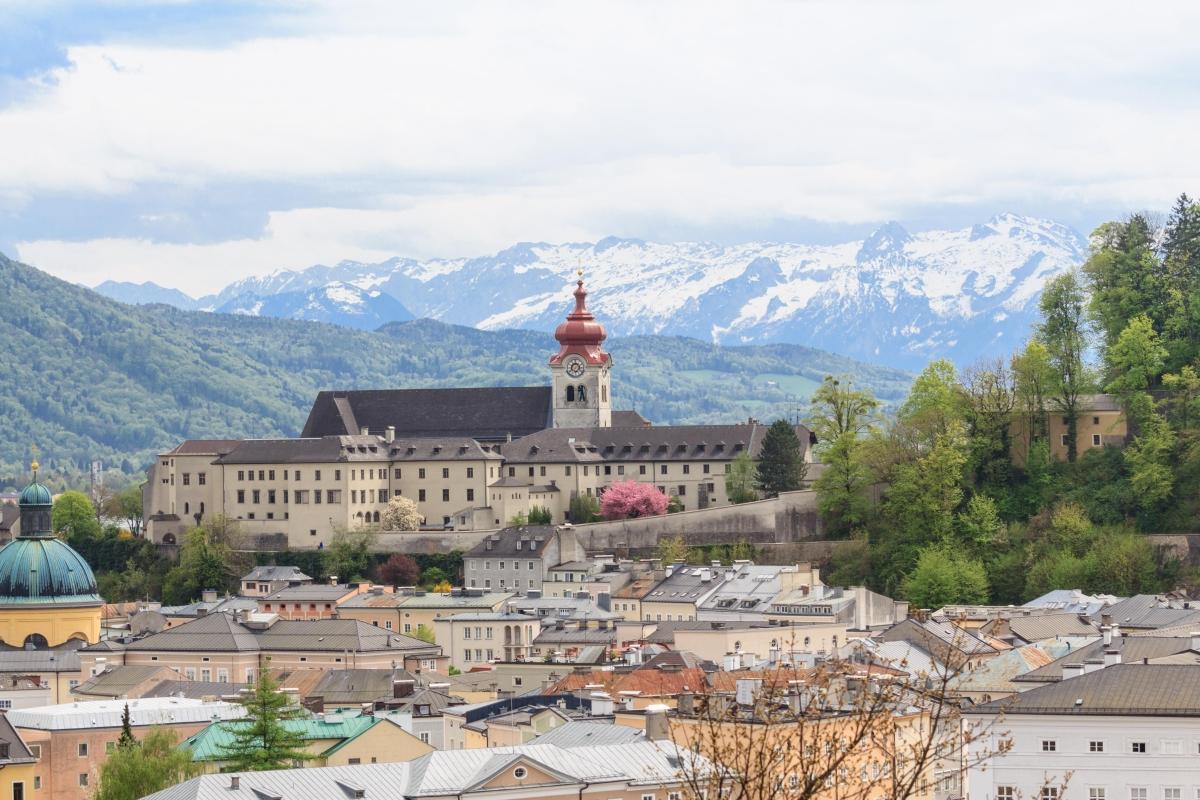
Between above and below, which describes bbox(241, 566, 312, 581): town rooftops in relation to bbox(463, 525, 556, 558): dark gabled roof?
below

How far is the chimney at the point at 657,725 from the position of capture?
5203 cm

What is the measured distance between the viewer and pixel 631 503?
121125 millimetres

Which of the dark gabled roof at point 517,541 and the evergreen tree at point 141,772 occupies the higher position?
the dark gabled roof at point 517,541

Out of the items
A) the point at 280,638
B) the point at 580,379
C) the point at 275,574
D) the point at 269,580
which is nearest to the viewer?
the point at 280,638

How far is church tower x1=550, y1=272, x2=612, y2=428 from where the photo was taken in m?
138

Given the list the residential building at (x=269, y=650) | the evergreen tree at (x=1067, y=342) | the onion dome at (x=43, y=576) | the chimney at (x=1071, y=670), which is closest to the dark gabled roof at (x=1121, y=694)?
the chimney at (x=1071, y=670)

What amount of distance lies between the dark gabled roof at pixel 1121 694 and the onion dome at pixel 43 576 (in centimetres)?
5473

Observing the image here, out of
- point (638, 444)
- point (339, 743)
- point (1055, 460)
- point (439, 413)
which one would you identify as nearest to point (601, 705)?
point (339, 743)

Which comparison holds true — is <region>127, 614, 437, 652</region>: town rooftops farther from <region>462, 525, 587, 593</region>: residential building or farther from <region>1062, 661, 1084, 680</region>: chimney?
<region>1062, 661, 1084, 680</region>: chimney

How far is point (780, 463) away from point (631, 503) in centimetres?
713

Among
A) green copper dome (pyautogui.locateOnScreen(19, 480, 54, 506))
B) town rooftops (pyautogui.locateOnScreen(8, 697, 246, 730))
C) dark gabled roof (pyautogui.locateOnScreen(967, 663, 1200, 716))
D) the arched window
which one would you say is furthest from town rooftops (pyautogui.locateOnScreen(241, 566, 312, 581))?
dark gabled roof (pyautogui.locateOnScreen(967, 663, 1200, 716))

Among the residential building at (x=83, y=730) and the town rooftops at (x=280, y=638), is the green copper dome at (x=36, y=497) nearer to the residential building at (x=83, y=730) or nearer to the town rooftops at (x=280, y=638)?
the town rooftops at (x=280, y=638)

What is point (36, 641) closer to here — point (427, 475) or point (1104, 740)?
point (427, 475)

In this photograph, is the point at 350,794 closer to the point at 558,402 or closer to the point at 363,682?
the point at 363,682
